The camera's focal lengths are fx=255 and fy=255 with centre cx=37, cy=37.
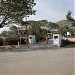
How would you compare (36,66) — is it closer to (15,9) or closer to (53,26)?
(15,9)

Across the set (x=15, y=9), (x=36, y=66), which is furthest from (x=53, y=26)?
(x=36, y=66)

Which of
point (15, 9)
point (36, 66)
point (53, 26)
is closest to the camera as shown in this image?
point (36, 66)

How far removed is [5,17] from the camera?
41.5m

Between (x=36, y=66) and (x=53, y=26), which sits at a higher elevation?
(x=53, y=26)

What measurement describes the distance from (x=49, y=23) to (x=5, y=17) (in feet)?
221

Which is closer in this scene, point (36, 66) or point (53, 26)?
point (36, 66)

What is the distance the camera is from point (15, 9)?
39.5 m

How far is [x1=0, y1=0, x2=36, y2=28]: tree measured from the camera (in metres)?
39.3

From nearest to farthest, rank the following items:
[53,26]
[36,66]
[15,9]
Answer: [36,66] < [15,9] < [53,26]

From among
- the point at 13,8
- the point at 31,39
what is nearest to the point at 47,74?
the point at 13,8

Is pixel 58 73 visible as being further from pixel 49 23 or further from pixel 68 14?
pixel 49 23

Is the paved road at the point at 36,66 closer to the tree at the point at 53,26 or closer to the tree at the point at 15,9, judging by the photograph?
the tree at the point at 15,9

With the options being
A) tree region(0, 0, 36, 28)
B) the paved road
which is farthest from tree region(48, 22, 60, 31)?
the paved road

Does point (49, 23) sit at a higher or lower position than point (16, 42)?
higher
